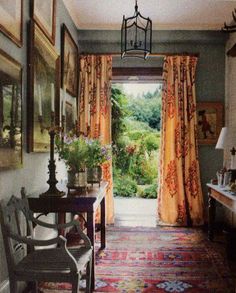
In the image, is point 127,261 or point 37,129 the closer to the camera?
point 37,129

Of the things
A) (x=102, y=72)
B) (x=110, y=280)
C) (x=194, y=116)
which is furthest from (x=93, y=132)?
(x=110, y=280)

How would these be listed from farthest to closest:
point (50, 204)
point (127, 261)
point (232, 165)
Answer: point (232, 165)
point (127, 261)
point (50, 204)

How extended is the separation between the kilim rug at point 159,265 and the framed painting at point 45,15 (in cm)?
242

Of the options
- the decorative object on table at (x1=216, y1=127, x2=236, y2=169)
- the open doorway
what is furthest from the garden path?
the decorative object on table at (x1=216, y1=127, x2=236, y2=169)

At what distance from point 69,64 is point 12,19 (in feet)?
7.78

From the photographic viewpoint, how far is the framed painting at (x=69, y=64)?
5.06 metres

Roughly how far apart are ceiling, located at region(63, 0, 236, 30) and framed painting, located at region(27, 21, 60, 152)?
4.13ft

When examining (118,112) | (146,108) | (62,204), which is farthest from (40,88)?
(146,108)

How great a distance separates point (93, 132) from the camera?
6234 millimetres

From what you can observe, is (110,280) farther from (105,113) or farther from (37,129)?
(105,113)

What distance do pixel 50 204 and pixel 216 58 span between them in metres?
4.12

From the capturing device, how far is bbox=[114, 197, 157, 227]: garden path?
652 cm

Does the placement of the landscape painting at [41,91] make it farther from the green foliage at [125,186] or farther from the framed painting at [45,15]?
the green foliage at [125,186]

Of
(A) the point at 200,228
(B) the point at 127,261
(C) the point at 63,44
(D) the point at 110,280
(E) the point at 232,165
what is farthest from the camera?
(A) the point at 200,228
